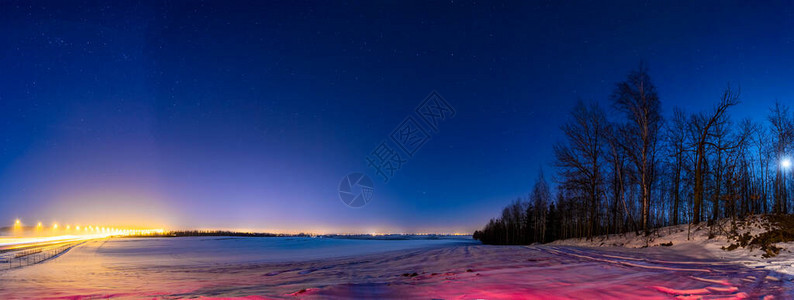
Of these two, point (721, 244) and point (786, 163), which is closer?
point (721, 244)

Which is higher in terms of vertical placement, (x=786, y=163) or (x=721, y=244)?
(x=786, y=163)

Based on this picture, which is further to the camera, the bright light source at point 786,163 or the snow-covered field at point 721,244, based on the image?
the bright light source at point 786,163

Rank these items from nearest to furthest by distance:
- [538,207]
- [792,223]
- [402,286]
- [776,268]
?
[402,286]
[776,268]
[792,223]
[538,207]

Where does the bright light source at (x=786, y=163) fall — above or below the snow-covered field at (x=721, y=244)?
above

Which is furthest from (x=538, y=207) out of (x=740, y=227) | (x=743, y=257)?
(x=743, y=257)

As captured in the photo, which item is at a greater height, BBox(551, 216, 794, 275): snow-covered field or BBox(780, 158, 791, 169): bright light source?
BBox(780, 158, 791, 169): bright light source

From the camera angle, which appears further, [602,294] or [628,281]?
[628,281]

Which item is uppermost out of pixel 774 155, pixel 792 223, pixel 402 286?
pixel 774 155

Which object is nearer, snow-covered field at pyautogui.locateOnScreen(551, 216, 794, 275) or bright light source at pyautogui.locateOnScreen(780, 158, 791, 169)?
snow-covered field at pyautogui.locateOnScreen(551, 216, 794, 275)

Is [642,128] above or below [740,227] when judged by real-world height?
above

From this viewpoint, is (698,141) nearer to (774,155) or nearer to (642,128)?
(642,128)

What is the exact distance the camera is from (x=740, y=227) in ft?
47.0

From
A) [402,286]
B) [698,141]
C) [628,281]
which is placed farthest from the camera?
[698,141]

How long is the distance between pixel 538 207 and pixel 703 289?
53230 mm
